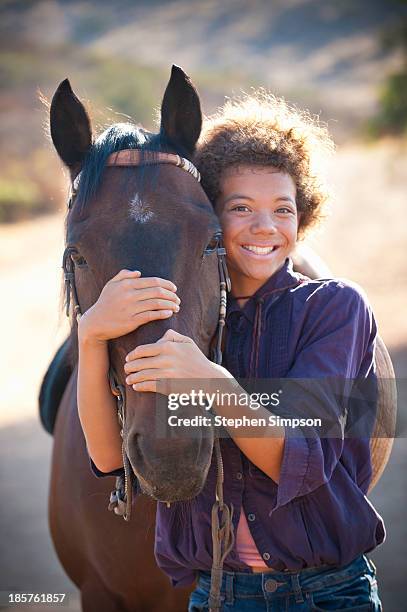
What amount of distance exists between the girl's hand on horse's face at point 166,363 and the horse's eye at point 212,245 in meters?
0.40

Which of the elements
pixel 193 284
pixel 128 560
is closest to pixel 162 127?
pixel 193 284

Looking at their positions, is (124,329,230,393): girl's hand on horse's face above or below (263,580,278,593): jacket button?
above

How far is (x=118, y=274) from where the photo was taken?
2.07 meters

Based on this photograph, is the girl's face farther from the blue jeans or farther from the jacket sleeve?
the blue jeans

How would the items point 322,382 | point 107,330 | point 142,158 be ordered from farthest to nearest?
point 142,158
point 322,382
point 107,330

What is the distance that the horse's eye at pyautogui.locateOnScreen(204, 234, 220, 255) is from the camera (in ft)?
7.52

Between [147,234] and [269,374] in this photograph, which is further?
[269,374]

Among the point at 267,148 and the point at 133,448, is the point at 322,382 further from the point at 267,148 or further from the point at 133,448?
the point at 267,148

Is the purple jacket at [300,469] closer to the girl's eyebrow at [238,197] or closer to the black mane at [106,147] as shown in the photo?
the girl's eyebrow at [238,197]

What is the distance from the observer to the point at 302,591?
88.3 inches

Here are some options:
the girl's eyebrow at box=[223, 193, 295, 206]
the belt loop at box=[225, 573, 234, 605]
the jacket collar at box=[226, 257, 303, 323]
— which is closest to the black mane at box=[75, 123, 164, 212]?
the girl's eyebrow at box=[223, 193, 295, 206]

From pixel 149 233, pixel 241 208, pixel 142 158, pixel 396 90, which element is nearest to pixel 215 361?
pixel 149 233

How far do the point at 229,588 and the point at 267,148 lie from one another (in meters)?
1.45

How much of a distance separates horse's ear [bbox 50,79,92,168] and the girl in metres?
0.41
